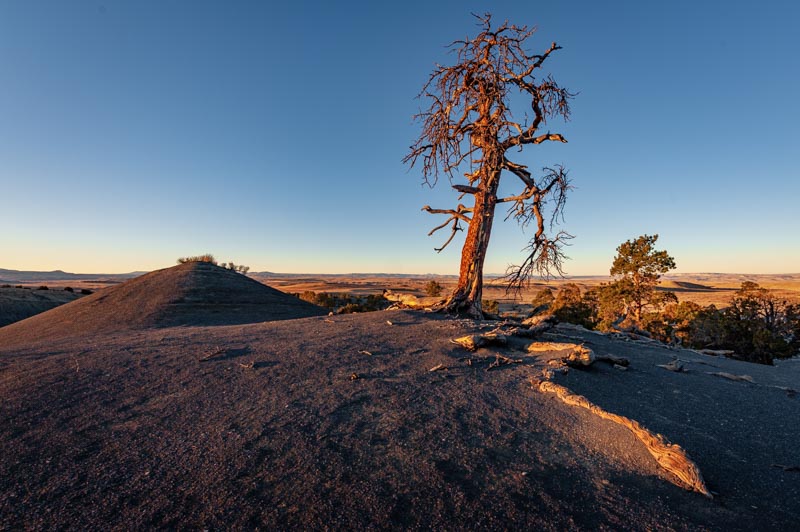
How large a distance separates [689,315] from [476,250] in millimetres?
14844

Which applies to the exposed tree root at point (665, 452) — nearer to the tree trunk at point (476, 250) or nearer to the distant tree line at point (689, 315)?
the tree trunk at point (476, 250)

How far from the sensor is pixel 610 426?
374 centimetres

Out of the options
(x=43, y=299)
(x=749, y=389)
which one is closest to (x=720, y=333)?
(x=749, y=389)

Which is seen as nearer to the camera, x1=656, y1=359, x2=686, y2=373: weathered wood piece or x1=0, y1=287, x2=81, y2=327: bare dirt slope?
x1=656, y1=359, x2=686, y2=373: weathered wood piece

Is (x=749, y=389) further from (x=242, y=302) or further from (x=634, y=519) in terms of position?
(x=242, y=302)

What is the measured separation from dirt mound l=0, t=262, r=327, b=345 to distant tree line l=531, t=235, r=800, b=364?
12648 mm

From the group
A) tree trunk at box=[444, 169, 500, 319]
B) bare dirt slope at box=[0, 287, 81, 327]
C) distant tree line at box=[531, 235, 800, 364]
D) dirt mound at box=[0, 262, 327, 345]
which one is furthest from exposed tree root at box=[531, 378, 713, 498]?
bare dirt slope at box=[0, 287, 81, 327]

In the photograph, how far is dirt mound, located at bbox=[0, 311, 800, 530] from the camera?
7.99 feet

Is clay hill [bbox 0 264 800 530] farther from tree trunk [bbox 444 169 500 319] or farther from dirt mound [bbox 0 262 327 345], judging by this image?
dirt mound [bbox 0 262 327 345]

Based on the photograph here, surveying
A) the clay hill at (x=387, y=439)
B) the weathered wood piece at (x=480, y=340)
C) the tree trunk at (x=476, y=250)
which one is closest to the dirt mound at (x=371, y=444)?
the clay hill at (x=387, y=439)

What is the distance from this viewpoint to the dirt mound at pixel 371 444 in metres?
2.44

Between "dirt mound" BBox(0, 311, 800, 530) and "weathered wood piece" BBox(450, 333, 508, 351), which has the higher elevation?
"weathered wood piece" BBox(450, 333, 508, 351)

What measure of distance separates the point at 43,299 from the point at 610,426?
38.4m

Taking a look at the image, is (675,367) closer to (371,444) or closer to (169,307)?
(371,444)
